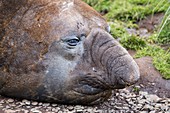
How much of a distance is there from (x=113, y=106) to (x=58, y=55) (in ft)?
2.39

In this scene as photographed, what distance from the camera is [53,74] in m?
4.54

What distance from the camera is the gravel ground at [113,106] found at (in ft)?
15.0

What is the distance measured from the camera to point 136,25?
23.8ft

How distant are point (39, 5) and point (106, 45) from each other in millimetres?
757

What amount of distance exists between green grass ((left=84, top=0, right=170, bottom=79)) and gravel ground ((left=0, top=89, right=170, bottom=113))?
23.4 inches

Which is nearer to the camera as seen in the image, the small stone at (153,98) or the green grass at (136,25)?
the small stone at (153,98)

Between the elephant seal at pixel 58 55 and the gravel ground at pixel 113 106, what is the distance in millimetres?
61

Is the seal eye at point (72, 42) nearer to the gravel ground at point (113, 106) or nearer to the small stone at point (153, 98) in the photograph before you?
the gravel ground at point (113, 106)

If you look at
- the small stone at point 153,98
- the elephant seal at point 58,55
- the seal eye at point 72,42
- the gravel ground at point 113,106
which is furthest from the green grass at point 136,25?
the seal eye at point 72,42

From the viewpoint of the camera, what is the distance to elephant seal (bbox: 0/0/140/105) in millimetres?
4520

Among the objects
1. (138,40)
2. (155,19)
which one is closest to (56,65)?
(138,40)

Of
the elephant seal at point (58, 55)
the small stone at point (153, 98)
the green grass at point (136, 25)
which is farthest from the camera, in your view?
the green grass at point (136, 25)

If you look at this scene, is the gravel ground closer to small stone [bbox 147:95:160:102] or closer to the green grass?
small stone [bbox 147:95:160:102]

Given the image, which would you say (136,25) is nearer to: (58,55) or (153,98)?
(153,98)
